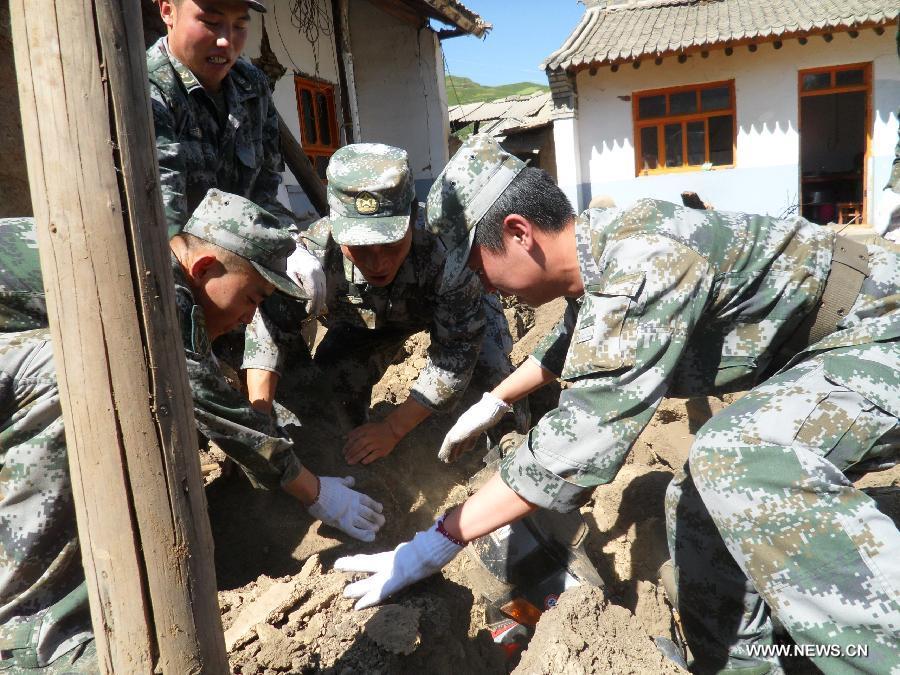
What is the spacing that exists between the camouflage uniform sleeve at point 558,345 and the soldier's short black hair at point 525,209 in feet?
1.80

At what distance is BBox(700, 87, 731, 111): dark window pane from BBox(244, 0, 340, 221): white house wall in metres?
6.56

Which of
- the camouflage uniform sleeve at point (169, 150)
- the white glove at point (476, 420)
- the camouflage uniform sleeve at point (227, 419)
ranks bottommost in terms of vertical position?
the white glove at point (476, 420)

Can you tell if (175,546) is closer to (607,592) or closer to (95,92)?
(95,92)

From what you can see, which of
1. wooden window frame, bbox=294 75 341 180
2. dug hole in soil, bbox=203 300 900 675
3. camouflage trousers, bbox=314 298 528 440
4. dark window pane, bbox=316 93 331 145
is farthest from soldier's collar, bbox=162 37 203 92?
dark window pane, bbox=316 93 331 145

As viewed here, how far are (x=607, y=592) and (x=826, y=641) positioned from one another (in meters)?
1.02

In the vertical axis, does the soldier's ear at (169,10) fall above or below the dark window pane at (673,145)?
below

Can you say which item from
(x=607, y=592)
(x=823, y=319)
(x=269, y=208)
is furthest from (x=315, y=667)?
(x=269, y=208)

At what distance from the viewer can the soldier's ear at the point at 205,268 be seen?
196 centimetres

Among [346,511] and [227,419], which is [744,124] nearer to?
[346,511]

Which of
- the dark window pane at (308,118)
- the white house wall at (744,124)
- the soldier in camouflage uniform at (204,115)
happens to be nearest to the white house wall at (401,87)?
the dark window pane at (308,118)

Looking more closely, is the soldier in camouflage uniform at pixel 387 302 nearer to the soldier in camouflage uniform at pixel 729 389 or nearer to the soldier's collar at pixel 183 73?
the soldier's collar at pixel 183 73

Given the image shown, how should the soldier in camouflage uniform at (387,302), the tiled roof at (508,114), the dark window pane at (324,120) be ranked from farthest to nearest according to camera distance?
the tiled roof at (508,114), the dark window pane at (324,120), the soldier in camouflage uniform at (387,302)

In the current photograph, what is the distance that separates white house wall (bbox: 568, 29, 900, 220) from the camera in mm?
10055

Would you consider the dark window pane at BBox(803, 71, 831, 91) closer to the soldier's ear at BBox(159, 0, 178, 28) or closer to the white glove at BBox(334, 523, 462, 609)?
the soldier's ear at BBox(159, 0, 178, 28)
